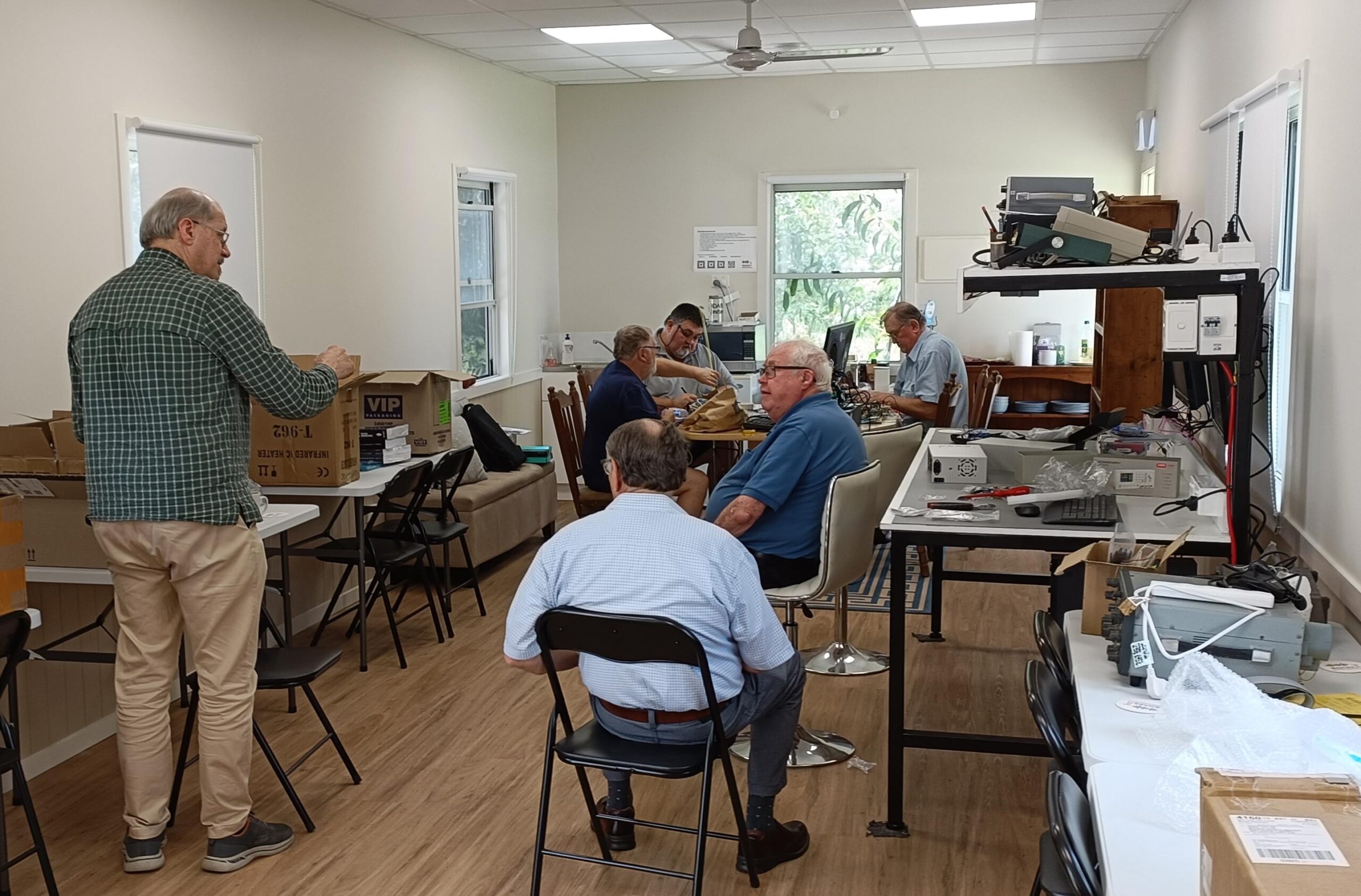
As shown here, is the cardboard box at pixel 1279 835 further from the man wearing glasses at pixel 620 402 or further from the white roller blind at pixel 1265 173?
the man wearing glasses at pixel 620 402

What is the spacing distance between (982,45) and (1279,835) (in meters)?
7.09

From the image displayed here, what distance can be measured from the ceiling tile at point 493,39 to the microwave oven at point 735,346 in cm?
225

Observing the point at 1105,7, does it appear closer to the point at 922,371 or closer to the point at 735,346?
the point at 922,371

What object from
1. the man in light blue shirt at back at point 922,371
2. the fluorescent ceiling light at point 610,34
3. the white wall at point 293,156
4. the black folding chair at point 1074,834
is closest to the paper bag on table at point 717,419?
the man in light blue shirt at back at point 922,371

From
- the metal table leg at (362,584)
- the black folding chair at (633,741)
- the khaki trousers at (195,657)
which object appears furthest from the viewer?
the metal table leg at (362,584)

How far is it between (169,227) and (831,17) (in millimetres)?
4332

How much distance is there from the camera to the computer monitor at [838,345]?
724 centimetres

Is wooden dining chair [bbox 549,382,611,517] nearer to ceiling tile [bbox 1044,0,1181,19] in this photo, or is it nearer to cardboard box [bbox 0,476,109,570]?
cardboard box [bbox 0,476,109,570]

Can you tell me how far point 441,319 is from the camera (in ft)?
24.3

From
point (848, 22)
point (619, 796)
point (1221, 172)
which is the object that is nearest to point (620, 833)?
point (619, 796)

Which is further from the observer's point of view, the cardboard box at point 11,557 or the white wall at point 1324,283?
the cardboard box at point 11,557

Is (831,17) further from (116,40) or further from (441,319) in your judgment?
(116,40)

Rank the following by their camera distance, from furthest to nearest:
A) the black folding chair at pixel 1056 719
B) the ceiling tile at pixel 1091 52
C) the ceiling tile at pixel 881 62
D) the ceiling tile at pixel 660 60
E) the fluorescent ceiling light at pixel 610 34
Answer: the ceiling tile at pixel 881 62 → the ceiling tile at pixel 660 60 → the ceiling tile at pixel 1091 52 → the fluorescent ceiling light at pixel 610 34 → the black folding chair at pixel 1056 719

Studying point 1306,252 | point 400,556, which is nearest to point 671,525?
point 1306,252
